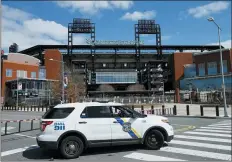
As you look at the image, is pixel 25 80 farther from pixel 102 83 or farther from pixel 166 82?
pixel 166 82

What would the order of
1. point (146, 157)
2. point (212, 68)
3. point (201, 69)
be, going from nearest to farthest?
point (146, 157) < point (212, 68) < point (201, 69)

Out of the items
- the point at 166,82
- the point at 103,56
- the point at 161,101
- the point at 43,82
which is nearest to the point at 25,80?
the point at 43,82

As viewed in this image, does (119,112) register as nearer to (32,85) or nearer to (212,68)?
(32,85)

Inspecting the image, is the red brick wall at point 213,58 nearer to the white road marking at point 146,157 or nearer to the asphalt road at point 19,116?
the asphalt road at point 19,116

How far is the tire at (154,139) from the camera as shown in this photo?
870 cm

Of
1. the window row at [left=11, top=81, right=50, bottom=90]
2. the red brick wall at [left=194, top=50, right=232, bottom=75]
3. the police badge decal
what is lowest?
the police badge decal

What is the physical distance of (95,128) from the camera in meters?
8.01

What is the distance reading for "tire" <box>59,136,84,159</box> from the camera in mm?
7652

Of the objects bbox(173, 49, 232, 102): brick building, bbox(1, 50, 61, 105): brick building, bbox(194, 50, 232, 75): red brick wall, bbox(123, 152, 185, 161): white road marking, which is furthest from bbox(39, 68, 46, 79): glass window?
bbox(123, 152, 185, 161): white road marking

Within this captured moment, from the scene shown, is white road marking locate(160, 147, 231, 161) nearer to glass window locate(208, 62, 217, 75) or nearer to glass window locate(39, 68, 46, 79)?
glass window locate(208, 62, 217, 75)

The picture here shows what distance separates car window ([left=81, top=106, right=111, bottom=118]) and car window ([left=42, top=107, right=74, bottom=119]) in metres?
0.46

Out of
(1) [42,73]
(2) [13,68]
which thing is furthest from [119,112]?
(1) [42,73]

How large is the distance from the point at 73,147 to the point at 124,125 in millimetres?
1785

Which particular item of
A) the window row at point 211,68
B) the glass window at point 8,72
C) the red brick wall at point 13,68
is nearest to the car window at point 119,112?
the red brick wall at point 13,68
